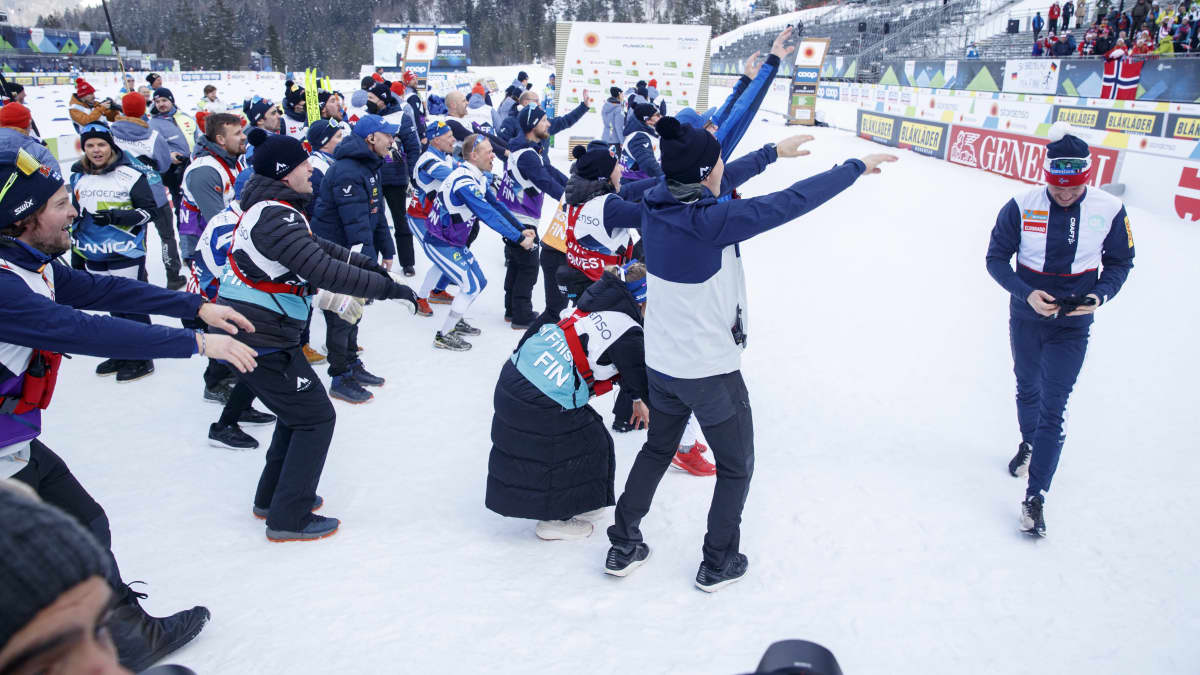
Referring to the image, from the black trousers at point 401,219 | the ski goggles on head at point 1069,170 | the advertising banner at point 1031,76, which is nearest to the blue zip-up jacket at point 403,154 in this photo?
the black trousers at point 401,219

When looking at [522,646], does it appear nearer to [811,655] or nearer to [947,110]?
[811,655]

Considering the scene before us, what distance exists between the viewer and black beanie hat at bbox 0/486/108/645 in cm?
70

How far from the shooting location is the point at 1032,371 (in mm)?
3926

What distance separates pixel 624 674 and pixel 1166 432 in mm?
3922

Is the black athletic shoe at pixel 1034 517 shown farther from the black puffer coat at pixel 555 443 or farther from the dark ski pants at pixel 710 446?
the black puffer coat at pixel 555 443

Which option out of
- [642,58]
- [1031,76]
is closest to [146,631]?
[642,58]

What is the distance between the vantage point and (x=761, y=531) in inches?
143

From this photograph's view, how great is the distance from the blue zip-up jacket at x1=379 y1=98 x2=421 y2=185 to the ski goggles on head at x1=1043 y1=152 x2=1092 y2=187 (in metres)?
6.07

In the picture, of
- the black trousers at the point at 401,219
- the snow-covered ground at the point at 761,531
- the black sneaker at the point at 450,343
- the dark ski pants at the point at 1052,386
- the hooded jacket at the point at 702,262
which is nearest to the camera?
the hooded jacket at the point at 702,262

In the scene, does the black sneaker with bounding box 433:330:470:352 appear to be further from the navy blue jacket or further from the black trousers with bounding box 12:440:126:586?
the black trousers with bounding box 12:440:126:586

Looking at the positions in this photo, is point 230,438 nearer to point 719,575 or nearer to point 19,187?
point 19,187

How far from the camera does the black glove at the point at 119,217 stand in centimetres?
500

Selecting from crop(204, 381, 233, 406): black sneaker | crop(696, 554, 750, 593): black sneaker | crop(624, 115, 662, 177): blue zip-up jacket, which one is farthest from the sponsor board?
crop(204, 381, 233, 406): black sneaker

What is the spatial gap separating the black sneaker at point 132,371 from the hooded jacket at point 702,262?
4481 millimetres
